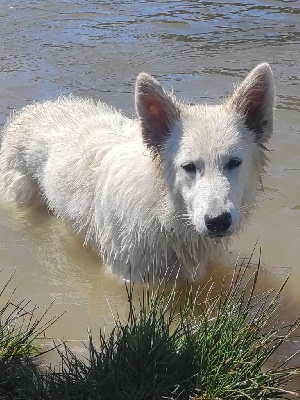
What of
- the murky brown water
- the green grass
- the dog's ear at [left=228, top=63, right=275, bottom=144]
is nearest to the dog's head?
the dog's ear at [left=228, top=63, right=275, bottom=144]

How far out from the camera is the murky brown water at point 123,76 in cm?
519

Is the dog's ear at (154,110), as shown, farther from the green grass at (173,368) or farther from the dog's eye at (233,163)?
the green grass at (173,368)

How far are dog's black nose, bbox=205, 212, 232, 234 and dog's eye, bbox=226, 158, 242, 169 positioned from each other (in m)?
0.43

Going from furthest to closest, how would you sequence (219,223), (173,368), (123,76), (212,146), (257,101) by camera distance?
(123,76) → (257,101) → (212,146) → (219,223) → (173,368)

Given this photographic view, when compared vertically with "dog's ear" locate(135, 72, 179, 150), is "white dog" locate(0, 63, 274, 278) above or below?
below

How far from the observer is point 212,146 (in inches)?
162

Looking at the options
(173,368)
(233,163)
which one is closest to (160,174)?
(233,163)

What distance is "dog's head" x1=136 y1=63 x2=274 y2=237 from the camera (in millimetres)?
3953

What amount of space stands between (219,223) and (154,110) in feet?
3.36

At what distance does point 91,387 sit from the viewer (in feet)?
10.6

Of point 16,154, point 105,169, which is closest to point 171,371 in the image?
point 105,169

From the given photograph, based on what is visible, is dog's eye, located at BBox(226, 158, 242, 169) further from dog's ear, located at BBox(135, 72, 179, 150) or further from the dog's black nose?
dog's ear, located at BBox(135, 72, 179, 150)

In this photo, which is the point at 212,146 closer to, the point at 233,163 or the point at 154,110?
the point at 233,163

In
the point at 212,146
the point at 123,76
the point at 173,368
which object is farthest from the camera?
the point at 123,76
